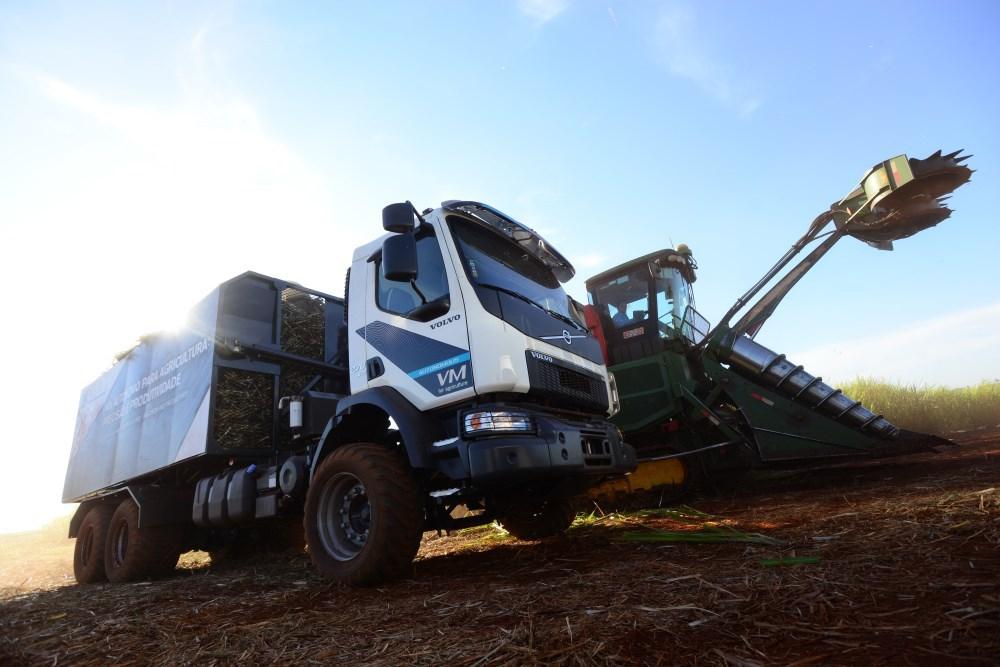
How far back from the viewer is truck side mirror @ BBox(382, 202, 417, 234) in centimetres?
421

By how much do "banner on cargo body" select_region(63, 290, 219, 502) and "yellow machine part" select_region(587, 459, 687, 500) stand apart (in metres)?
5.69

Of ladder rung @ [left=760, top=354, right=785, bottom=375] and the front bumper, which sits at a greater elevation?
ladder rung @ [left=760, top=354, right=785, bottom=375]

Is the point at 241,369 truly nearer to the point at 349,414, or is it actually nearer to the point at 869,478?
the point at 349,414

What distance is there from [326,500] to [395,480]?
95 centimetres

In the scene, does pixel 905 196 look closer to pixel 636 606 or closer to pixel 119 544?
pixel 636 606

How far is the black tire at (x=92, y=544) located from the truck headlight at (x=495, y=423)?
21.8ft


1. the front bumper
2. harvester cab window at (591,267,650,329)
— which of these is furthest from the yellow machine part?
the front bumper

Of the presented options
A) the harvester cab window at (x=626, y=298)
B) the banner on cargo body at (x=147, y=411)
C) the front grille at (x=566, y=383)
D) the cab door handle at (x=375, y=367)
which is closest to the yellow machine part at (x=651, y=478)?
the harvester cab window at (x=626, y=298)

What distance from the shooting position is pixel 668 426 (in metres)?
8.30

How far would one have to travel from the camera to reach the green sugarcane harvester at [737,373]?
7.31 metres

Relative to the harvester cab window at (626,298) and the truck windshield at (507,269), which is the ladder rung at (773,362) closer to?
the harvester cab window at (626,298)

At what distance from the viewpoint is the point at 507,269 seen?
4.98m

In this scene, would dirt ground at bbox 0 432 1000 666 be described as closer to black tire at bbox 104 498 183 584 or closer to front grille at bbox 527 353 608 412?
black tire at bbox 104 498 183 584

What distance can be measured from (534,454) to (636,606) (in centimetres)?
142
